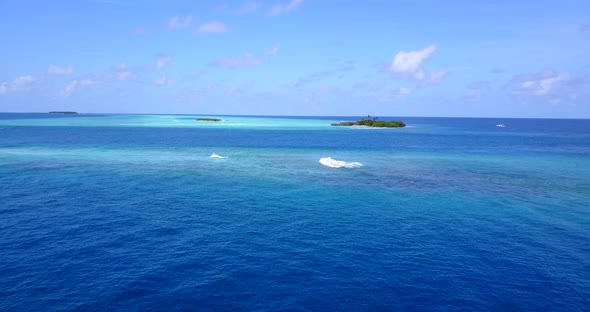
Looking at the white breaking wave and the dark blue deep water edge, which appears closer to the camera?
the dark blue deep water edge

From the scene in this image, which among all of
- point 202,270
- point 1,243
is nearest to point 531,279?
point 202,270

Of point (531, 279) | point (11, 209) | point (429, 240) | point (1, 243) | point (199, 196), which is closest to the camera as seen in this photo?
point (531, 279)

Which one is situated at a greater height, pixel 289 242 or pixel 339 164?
pixel 339 164

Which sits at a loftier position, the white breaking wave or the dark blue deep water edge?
the white breaking wave

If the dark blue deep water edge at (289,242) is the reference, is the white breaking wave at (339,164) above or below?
above

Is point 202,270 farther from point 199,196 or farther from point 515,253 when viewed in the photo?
point 515,253

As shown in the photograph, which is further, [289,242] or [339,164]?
[339,164]

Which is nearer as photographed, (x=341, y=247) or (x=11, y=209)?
(x=341, y=247)

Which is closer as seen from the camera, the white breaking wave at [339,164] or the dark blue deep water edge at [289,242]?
the dark blue deep water edge at [289,242]
